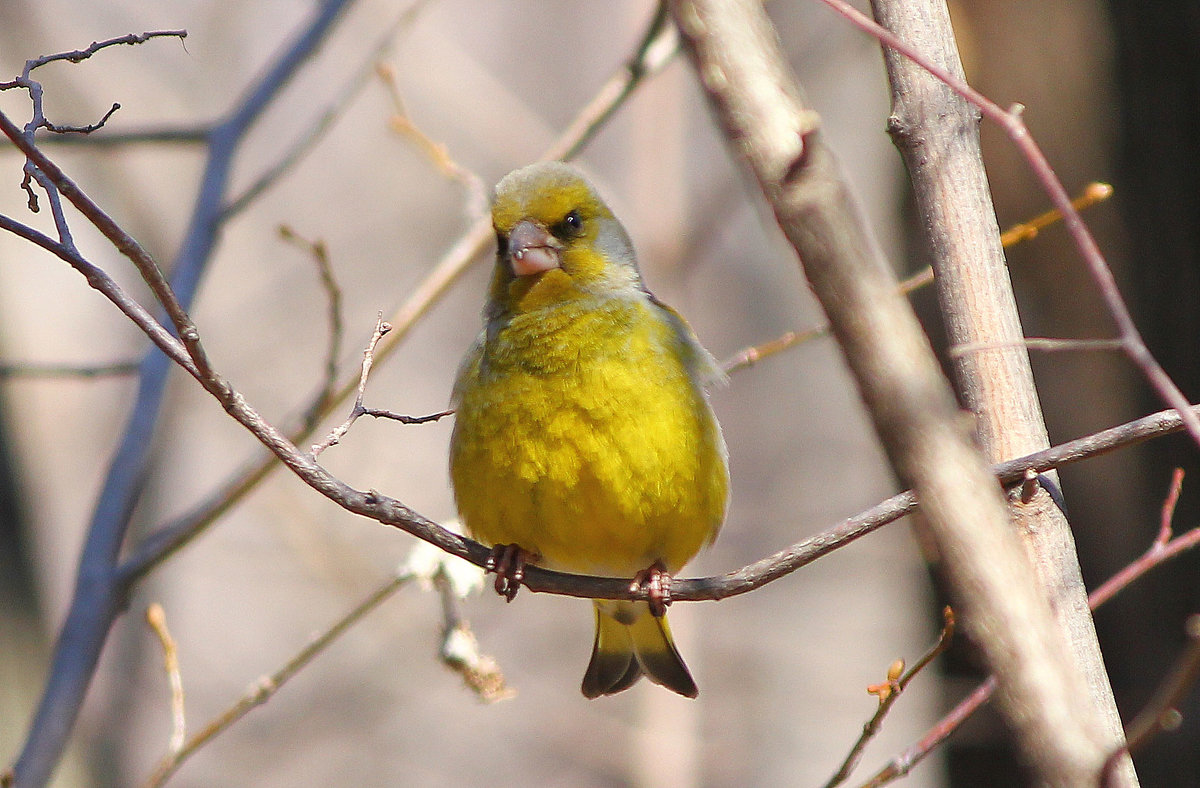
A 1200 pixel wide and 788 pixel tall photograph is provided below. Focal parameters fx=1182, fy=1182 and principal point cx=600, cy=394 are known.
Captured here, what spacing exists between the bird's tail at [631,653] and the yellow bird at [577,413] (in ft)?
1.23

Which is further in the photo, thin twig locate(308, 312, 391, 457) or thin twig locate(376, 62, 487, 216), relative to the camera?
thin twig locate(376, 62, 487, 216)

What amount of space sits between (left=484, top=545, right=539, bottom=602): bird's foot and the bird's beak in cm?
67

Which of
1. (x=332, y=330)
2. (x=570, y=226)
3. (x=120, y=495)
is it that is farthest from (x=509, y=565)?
(x=120, y=495)

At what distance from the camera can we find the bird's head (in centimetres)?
290

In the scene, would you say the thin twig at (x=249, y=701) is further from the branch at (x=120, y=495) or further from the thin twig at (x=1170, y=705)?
the thin twig at (x=1170, y=705)

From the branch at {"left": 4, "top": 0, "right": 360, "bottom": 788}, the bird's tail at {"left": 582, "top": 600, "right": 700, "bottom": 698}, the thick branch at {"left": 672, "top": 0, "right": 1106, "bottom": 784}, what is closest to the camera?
the thick branch at {"left": 672, "top": 0, "right": 1106, "bottom": 784}

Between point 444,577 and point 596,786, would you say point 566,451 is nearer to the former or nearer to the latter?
point 444,577

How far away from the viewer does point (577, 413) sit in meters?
2.64

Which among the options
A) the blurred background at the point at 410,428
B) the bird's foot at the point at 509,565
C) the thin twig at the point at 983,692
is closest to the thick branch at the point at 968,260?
the thin twig at the point at 983,692

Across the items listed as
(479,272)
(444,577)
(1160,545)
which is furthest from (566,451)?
(479,272)

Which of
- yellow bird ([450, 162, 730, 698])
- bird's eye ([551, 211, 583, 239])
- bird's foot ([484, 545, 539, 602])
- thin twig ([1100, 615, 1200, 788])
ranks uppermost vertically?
bird's eye ([551, 211, 583, 239])

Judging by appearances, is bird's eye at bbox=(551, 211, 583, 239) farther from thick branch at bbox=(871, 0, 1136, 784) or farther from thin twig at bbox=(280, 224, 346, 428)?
thick branch at bbox=(871, 0, 1136, 784)

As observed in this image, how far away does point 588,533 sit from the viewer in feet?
8.80

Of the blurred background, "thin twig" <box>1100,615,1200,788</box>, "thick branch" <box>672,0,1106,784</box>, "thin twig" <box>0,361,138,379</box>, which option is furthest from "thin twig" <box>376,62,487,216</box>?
"thin twig" <box>1100,615,1200,788</box>
